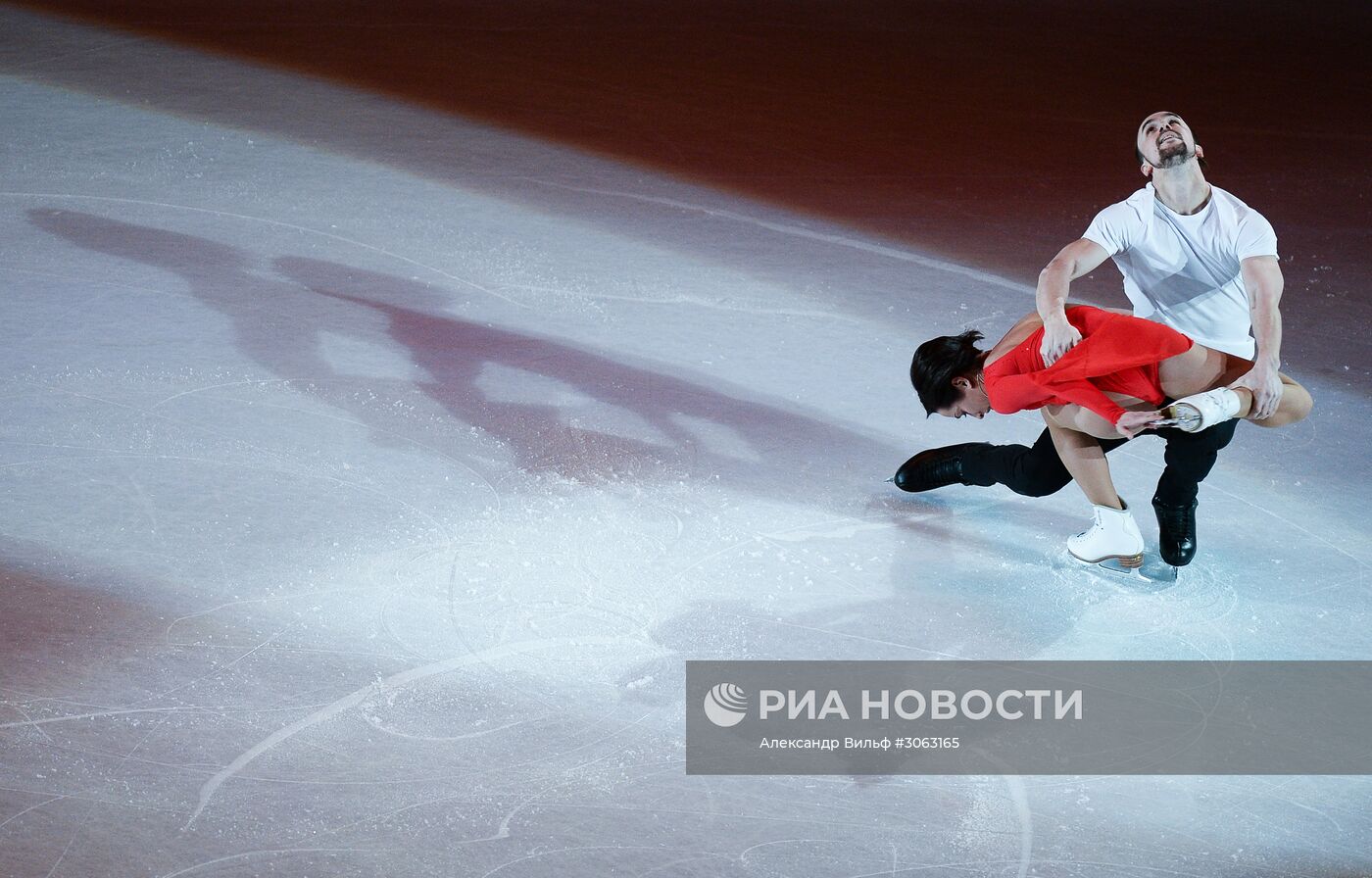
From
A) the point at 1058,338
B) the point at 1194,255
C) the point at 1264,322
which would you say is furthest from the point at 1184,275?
the point at 1058,338

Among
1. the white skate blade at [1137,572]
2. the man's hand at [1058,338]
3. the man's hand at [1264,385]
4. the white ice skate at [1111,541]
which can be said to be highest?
the man's hand at [1058,338]

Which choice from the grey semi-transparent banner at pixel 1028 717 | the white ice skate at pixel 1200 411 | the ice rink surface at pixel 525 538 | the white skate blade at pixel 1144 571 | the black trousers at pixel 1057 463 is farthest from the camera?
the white skate blade at pixel 1144 571

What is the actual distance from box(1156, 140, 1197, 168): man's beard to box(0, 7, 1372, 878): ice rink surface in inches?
38.2

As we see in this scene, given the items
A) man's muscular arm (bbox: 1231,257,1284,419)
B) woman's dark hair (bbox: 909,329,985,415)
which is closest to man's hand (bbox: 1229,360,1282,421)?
Answer: man's muscular arm (bbox: 1231,257,1284,419)

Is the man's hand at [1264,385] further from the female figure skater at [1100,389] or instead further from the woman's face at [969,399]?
the woman's face at [969,399]

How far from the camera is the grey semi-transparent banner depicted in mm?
2656

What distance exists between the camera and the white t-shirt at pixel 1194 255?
302 cm

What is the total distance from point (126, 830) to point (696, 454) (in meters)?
1.85

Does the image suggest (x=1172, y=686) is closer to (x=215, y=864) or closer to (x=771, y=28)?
(x=215, y=864)

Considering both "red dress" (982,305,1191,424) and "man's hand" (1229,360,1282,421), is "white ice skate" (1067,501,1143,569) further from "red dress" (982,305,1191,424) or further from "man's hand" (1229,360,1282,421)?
"man's hand" (1229,360,1282,421)

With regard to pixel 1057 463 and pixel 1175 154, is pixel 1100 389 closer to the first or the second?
pixel 1057 463

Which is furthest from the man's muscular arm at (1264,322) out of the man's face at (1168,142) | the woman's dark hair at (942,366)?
the woman's dark hair at (942,366)

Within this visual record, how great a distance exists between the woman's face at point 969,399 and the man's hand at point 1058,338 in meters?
0.21

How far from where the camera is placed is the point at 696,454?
383 cm
